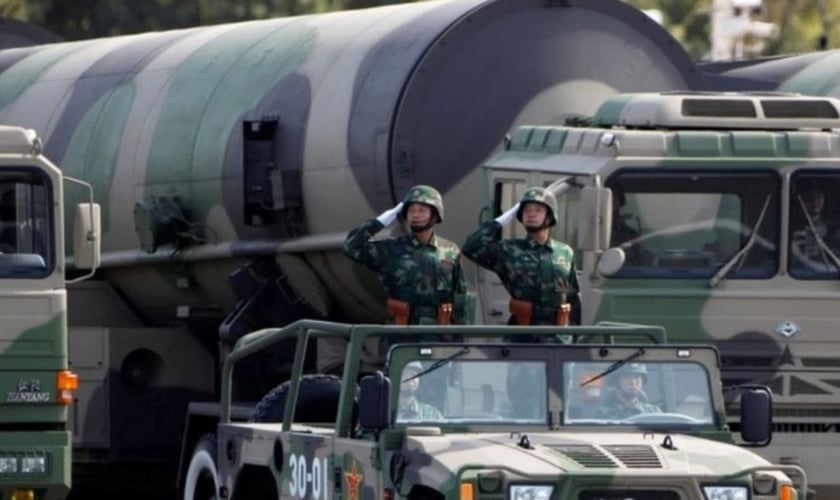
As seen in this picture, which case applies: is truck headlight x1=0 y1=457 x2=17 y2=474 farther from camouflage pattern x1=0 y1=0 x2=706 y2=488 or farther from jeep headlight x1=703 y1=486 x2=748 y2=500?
jeep headlight x1=703 y1=486 x2=748 y2=500

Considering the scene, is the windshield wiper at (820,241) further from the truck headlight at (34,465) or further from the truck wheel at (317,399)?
the truck headlight at (34,465)

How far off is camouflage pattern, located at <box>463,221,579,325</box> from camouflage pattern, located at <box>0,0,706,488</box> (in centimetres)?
139

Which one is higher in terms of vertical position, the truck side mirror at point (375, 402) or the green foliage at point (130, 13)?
the green foliage at point (130, 13)

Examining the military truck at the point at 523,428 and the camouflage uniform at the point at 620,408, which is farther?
the camouflage uniform at the point at 620,408

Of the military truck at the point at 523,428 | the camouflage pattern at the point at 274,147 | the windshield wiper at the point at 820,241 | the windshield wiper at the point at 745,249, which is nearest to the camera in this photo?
the military truck at the point at 523,428

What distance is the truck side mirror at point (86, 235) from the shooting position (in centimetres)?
1361

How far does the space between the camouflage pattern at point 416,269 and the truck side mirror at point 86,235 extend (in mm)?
1789

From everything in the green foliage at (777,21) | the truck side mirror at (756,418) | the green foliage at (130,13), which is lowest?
the truck side mirror at (756,418)

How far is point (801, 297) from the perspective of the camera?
1322 cm

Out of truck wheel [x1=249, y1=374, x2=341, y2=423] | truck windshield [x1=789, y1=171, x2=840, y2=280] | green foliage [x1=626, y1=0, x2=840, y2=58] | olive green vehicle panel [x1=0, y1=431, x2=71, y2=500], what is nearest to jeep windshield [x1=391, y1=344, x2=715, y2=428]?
truck wheel [x1=249, y1=374, x2=341, y2=423]

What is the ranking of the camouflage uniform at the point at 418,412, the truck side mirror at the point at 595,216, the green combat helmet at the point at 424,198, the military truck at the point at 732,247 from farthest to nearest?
the military truck at the point at 732,247 → the truck side mirror at the point at 595,216 → the green combat helmet at the point at 424,198 → the camouflage uniform at the point at 418,412

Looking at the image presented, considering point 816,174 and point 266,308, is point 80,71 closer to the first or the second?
point 266,308

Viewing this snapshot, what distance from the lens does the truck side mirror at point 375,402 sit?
32.6 feet

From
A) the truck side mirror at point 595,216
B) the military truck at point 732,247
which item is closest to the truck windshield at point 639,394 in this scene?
the truck side mirror at point 595,216
